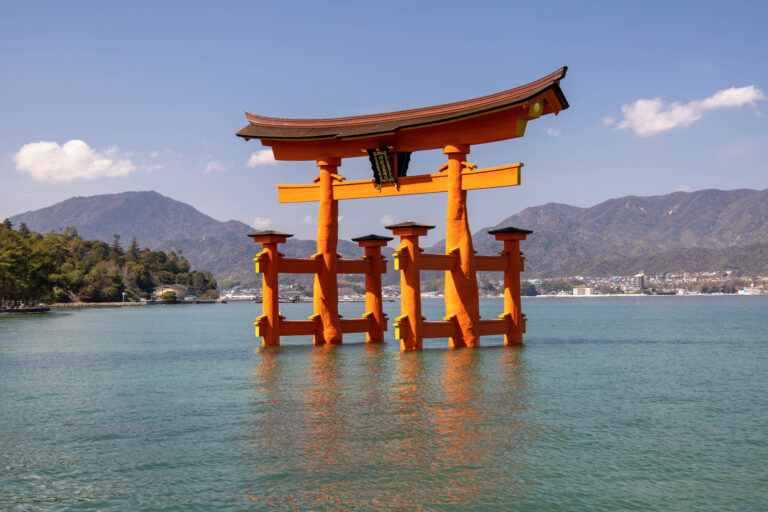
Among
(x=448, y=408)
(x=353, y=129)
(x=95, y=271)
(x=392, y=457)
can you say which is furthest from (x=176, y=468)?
(x=95, y=271)

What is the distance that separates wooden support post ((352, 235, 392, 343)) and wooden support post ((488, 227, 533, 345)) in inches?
168

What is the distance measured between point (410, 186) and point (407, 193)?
0.84 feet

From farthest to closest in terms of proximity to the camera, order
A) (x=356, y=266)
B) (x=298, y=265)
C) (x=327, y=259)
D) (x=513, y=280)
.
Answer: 1. (x=356, y=266)
2. (x=327, y=259)
3. (x=513, y=280)
4. (x=298, y=265)

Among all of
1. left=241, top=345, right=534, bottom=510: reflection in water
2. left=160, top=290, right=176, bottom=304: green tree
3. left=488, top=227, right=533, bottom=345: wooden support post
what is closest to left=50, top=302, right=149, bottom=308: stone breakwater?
left=160, top=290, right=176, bottom=304: green tree

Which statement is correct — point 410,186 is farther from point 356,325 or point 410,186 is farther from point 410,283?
point 356,325

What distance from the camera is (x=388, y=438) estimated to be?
10.1 m

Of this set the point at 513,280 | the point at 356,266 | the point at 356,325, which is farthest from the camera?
the point at 356,325

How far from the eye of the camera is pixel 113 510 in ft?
23.6

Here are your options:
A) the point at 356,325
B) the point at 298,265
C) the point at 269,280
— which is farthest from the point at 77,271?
the point at 298,265

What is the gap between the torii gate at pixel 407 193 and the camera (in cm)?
2086

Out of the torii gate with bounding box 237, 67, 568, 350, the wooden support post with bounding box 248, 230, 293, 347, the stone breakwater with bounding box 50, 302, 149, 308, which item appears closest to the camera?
the torii gate with bounding box 237, 67, 568, 350

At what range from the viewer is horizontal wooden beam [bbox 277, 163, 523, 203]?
66.7 ft

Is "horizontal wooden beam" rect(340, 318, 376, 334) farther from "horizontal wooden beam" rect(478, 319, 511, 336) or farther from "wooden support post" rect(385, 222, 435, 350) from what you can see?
"horizontal wooden beam" rect(478, 319, 511, 336)

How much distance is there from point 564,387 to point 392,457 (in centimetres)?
694
